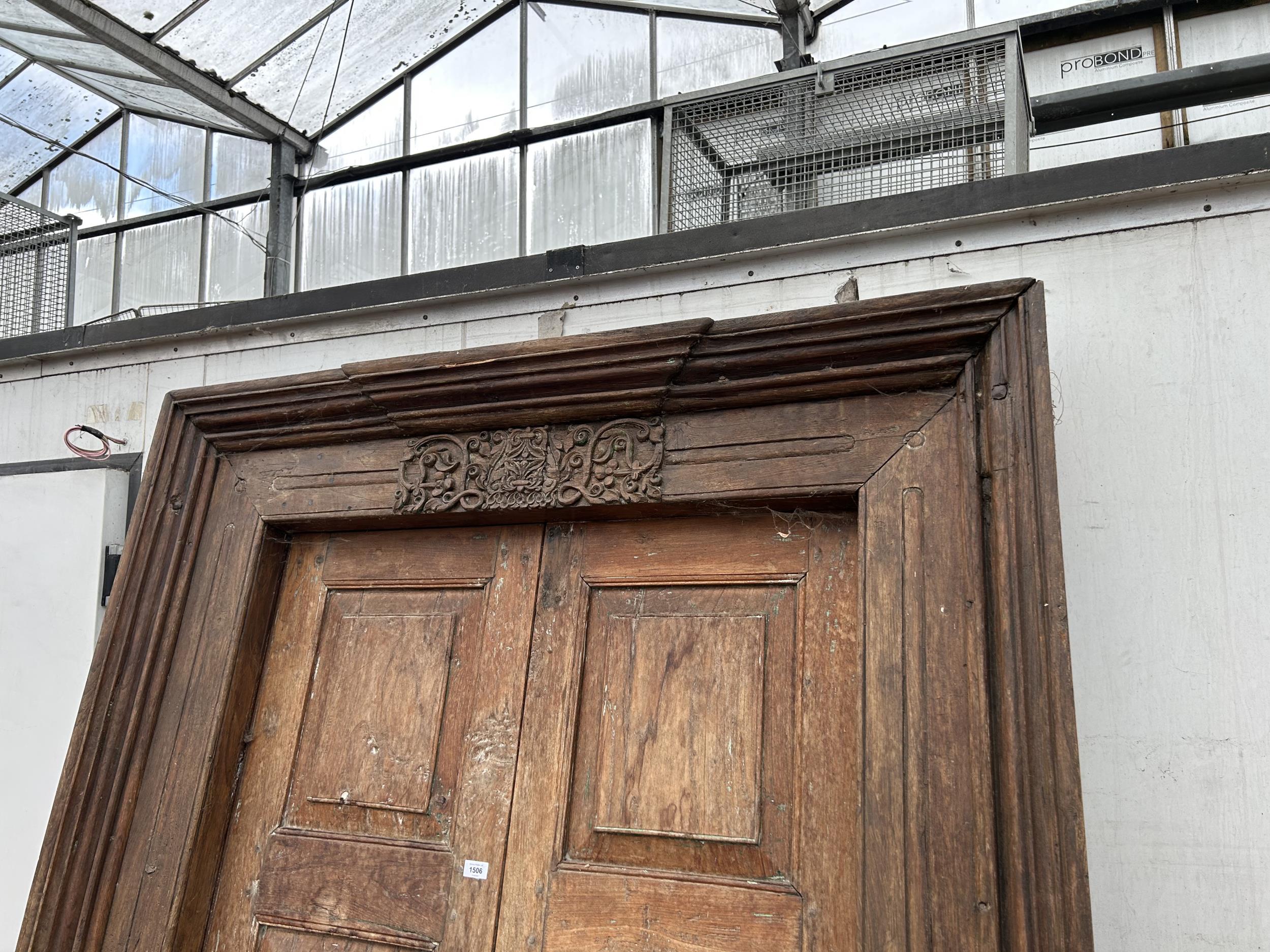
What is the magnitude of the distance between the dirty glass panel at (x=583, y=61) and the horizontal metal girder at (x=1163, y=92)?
216 cm

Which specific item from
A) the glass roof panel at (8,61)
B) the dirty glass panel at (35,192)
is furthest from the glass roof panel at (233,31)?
the dirty glass panel at (35,192)

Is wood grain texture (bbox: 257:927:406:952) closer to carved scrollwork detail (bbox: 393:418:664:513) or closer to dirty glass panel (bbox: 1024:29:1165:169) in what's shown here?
carved scrollwork detail (bbox: 393:418:664:513)

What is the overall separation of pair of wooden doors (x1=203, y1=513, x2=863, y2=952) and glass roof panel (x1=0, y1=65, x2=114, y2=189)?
198 inches

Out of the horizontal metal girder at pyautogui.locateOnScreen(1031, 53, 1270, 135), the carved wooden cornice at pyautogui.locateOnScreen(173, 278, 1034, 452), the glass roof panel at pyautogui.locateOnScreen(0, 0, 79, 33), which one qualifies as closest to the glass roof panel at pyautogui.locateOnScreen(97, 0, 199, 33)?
the glass roof panel at pyautogui.locateOnScreen(0, 0, 79, 33)

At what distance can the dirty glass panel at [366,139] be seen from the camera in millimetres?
5805

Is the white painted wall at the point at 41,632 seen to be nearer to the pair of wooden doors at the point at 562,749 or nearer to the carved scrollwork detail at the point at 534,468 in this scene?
the pair of wooden doors at the point at 562,749

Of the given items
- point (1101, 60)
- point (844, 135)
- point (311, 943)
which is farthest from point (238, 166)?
point (311, 943)

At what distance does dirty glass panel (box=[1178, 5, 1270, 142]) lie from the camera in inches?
176

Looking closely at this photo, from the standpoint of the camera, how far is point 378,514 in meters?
2.32

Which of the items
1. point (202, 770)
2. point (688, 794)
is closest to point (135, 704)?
point (202, 770)

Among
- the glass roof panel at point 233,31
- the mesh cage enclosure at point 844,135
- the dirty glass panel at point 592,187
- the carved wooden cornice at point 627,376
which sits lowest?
the carved wooden cornice at point 627,376

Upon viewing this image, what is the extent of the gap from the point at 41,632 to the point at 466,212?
3.37 metres

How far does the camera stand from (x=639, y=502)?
2.08 metres

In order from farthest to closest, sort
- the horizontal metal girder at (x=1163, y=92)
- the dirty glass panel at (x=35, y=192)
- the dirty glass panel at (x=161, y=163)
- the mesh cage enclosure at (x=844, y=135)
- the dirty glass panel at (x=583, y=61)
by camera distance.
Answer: the dirty glass panel at (x=35, y=192) < the dirty glass panel at (x=161, y=163) < the dirty glass panel at (x=583, y=61) < the horizontal metal girder at (x=1163, y=92) < the mesh cage enclosure at (x=844, y=135)
